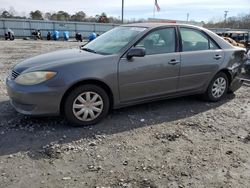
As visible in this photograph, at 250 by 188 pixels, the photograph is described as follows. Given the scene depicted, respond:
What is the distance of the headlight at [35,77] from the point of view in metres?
3.88

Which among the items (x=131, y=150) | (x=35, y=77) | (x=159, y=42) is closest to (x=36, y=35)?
(x=159, y=42)

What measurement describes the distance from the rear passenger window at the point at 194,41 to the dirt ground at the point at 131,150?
1217 millimetres

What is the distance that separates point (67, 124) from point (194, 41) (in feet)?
9.28

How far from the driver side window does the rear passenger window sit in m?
0.24

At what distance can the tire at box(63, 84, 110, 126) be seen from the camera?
4.04 metres

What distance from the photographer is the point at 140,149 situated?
365 centimetres

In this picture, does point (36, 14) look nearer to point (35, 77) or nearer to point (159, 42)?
point (159, 42)

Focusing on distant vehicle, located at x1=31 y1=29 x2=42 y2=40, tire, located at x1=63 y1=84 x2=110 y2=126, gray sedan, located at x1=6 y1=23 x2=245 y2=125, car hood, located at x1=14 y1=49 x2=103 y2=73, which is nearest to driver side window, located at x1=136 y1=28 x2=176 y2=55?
gray sedan, located at x1=6 y1=23 x2=245 y2=125

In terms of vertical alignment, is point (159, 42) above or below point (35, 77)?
above

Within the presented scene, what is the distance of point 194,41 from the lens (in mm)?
5172

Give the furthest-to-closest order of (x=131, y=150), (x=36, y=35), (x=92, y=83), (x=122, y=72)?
(x=36, y=35)
(x=122, y=72)
(x=92, y=83)
(x=131, y=150)

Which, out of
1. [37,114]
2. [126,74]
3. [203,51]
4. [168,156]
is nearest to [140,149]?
[168,156]

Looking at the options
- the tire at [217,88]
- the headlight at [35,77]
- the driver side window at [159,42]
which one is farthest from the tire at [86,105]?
the tire at [217,88]

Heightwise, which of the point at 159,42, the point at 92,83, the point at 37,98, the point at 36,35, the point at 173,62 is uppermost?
the point at 159,42
